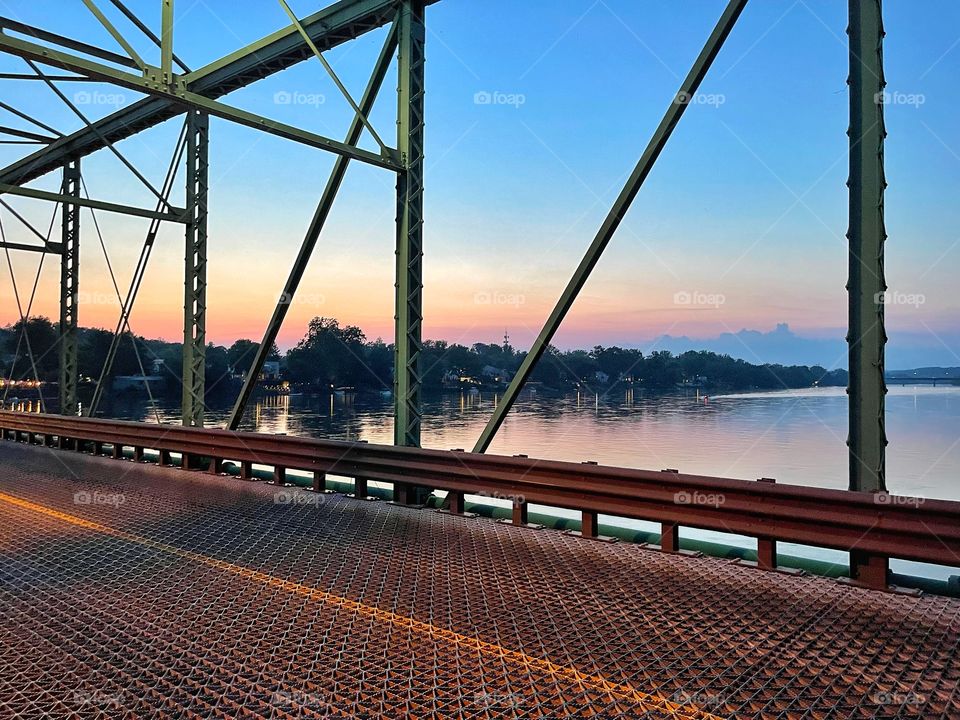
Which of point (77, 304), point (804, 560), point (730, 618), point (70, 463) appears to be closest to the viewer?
point (730, 618)

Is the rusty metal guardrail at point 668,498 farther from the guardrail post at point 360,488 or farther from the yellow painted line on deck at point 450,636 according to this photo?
the yellow painted line on deck at point 450,636

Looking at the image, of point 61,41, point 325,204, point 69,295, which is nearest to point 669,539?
point 325,204

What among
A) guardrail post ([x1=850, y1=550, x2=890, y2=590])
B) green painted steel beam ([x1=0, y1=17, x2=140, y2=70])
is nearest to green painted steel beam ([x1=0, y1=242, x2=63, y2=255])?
green painted steel beam ([x1=0, y1=17, x2=140, y2=70])

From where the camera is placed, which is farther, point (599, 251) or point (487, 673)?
point (599, 251)

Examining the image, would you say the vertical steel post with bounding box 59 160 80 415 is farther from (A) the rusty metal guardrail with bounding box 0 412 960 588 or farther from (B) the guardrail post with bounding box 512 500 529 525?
(B) the guardrail post with bounding box 512 500 529 525

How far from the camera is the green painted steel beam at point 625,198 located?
17.3ft

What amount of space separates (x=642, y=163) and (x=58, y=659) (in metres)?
5.14

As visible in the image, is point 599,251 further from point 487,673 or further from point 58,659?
point 58,659

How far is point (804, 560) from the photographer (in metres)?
4.64

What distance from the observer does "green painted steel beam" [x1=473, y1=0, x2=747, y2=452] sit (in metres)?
5.26

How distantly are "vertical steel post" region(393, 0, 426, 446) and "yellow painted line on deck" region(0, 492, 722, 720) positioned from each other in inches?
122

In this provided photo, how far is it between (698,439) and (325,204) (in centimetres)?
2556

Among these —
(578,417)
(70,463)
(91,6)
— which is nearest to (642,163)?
(91,6)

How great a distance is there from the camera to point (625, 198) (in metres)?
5.59
